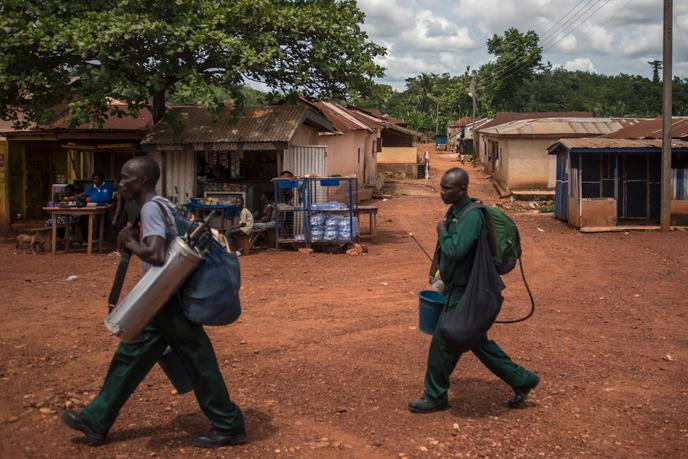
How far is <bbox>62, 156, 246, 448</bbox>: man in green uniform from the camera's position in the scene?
420 cm

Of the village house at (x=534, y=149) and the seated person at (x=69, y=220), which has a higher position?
the village house at (x=534, y=149)

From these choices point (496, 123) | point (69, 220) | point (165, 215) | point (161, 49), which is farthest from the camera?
point (496, 123)

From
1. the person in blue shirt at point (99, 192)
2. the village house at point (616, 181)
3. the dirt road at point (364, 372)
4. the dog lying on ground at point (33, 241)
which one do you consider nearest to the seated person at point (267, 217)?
the dirt road at point (364, 372)

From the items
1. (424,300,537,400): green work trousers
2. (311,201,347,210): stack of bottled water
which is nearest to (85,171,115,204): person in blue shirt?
(311,201,347,210): stack of bottled water

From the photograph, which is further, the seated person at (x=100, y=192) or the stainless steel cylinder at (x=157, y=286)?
the seated person at (x=100, y=192)

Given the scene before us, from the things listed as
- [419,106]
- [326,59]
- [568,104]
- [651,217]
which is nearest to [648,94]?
[568,104]

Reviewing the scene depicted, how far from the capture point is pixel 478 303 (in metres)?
4.57

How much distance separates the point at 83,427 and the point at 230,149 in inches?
395

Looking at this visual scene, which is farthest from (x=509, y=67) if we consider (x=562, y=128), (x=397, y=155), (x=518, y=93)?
(x=562, y=128)

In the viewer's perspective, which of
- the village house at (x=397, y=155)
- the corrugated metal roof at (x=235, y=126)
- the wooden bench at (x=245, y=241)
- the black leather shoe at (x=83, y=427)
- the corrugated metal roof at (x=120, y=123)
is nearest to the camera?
the black leather shoe at (x=83, y=427)

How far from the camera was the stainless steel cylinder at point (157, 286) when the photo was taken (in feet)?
13.3

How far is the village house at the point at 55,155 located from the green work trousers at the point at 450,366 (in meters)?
12.0

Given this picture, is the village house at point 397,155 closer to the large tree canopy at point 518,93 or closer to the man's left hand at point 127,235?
the large tree canopy at point 518,93

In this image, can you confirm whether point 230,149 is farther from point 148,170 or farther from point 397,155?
point 397,155
